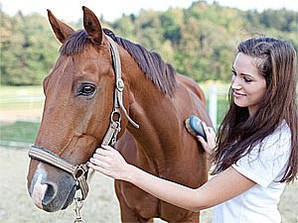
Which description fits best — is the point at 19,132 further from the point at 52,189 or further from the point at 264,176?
the point at 264,176

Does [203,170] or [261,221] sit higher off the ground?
[261,221]

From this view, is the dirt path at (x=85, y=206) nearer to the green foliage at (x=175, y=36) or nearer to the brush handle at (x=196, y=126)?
the brush handle at (x=196, y=126)

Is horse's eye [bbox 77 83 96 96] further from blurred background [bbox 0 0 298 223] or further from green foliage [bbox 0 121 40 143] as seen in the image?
green foliage [bbox 0 121 40 143]

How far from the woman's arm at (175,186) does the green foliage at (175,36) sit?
13389mm

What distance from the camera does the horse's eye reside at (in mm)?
1476

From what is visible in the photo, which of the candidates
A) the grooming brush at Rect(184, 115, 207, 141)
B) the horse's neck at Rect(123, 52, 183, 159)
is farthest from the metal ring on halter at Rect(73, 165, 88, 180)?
the grooming brush at Rect(184, 115, 207, 141)

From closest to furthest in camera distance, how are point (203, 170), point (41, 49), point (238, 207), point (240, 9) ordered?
point (238, 207)
point (203, 170)
point (41, 49)
point (240, 9)

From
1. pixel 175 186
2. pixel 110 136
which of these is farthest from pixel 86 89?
pixel 175 186

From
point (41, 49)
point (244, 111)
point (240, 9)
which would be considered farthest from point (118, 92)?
point (240, 9)

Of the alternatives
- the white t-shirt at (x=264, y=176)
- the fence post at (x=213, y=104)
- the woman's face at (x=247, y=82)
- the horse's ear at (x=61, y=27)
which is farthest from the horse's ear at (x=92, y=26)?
the fence post at (x=213, y=104)

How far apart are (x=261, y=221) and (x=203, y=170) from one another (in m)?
0.92

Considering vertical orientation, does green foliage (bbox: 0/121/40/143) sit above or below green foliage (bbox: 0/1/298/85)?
below

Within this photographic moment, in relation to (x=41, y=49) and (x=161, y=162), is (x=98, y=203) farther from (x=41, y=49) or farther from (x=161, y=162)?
(x=41, y=49)

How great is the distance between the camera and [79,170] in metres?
1.51
